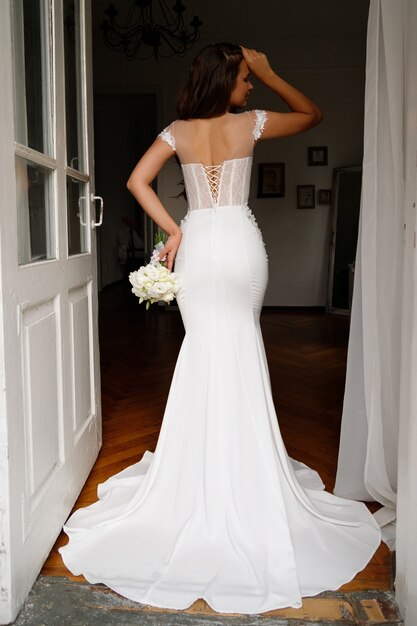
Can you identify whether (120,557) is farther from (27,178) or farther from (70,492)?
(27,178)

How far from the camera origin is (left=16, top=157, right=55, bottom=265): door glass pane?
1709 millimetres

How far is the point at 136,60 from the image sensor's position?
7.10 m

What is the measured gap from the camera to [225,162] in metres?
2.00

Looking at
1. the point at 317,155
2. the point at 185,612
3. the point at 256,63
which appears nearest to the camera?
the point at 185,612

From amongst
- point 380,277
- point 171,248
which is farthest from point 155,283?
point 380,277

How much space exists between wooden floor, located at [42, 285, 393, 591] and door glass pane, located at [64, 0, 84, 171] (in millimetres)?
1391

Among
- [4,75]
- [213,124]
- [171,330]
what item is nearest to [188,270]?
[213,124]

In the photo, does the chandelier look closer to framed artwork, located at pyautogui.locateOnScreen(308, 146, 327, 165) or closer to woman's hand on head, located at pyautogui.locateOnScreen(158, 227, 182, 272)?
framed artwork, located at pyautogui.locateOnScreen(308, 146, 327, 165)

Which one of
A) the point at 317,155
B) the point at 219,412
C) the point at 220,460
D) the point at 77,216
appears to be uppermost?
the point at 317,155

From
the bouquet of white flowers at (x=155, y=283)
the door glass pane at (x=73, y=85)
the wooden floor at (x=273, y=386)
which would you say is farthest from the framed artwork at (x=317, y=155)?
the bouquet of white flowers at (x=155, y=283)

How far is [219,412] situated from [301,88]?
6072 millimetres

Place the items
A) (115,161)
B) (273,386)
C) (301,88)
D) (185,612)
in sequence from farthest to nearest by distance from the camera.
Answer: (115,161)
(301,88)
(273,386)
(185,612)

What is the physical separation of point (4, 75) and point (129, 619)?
1484 mm

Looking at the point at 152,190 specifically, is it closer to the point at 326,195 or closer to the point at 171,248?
the point at 171,248
